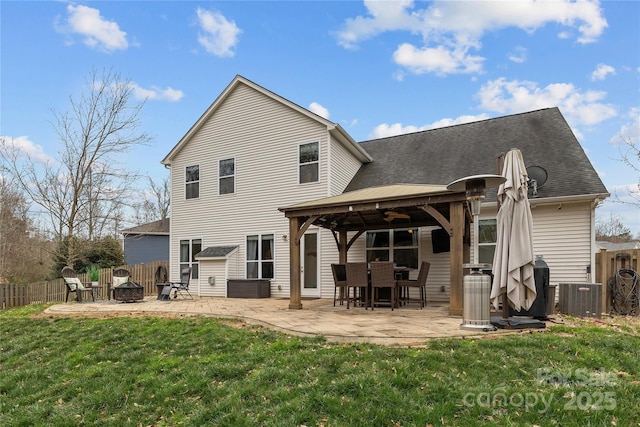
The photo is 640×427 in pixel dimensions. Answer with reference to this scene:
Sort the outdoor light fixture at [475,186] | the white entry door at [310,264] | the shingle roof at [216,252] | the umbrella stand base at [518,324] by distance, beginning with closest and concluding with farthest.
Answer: the umbrella stand base at [518,324] < the outdoor light fixture at [475,186] < the white entry door at [310,264] < the shingle roof at [216,252]

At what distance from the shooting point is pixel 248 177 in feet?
42.0

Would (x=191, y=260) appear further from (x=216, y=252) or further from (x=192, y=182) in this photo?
(x=192, y=182)

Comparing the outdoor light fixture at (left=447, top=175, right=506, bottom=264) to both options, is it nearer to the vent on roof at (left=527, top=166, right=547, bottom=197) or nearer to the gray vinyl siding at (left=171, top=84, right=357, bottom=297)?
the vent on roof at (left=527, top=166, right=547, bottom=197)

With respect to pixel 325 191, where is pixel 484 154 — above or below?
above

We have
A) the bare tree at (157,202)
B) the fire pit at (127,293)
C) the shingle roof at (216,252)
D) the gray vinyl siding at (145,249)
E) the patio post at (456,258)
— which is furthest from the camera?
the bare tree at (157,202)

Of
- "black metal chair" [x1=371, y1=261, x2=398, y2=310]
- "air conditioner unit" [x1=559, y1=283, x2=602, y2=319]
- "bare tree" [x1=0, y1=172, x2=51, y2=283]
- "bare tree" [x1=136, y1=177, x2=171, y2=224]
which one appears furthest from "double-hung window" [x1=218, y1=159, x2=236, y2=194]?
"bare tree" [x1=136, y1=177, x2=171, y2=224]

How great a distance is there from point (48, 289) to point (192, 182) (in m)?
6.26

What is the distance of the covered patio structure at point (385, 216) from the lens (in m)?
6.88

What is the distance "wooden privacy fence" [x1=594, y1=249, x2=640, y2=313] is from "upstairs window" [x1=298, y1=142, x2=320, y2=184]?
735cm

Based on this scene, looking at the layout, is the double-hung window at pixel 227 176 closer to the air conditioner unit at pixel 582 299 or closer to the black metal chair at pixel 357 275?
the black metal chair at pixel 357 275

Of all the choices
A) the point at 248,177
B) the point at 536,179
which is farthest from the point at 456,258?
the point at 248,177

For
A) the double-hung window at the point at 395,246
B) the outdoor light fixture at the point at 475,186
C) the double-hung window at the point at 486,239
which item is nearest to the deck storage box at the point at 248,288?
the double-hung window at the point at 395,246

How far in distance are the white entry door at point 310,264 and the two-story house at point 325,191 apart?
1.2 inches

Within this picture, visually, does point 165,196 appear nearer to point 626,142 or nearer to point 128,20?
point 128,20
